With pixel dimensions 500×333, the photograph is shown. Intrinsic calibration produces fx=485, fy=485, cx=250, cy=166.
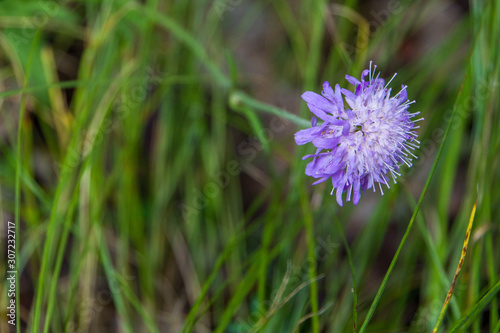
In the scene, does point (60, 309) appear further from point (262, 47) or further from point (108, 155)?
point (262, 47)

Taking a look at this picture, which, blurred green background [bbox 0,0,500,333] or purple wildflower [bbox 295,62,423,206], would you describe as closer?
purple wildflower [bbox 295,62,423,206]

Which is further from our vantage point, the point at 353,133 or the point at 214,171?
the point at 214,171

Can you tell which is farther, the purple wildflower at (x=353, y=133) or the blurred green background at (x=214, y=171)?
the blurred green background at (x=214, y=171)

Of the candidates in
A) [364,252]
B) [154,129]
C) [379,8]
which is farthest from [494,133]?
[154,129]

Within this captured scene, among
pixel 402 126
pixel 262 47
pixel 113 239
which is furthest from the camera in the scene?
pixel 262 47
